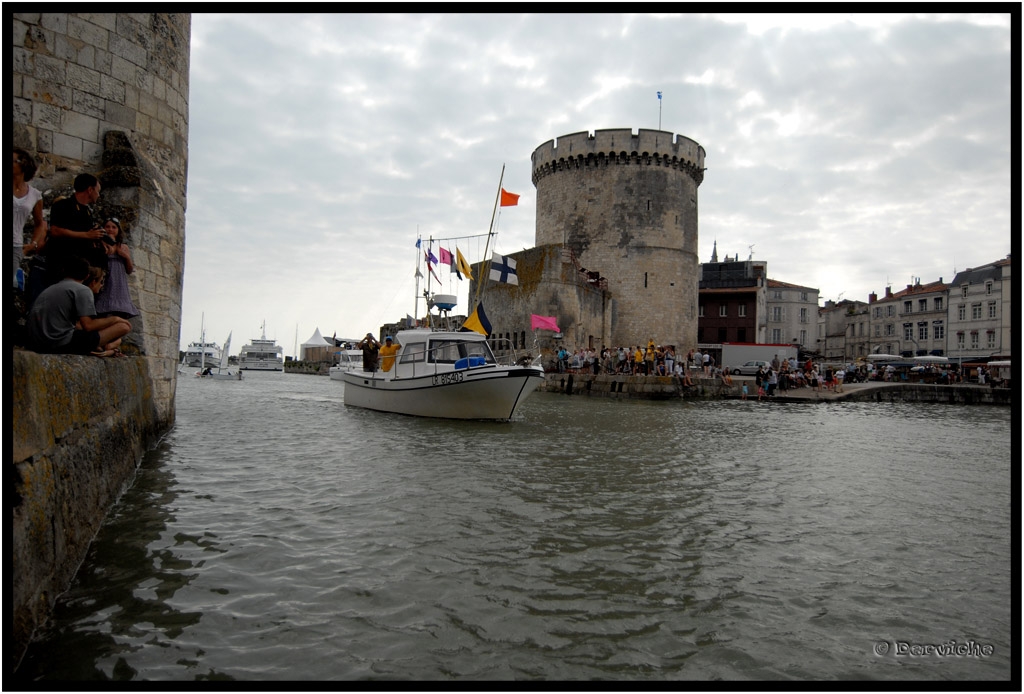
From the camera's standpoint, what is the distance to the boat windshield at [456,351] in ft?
48.1

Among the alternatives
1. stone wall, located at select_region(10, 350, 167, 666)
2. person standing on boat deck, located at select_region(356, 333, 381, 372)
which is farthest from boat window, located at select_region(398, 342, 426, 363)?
stone wall, located at select_region(10, 350, 167, 666)

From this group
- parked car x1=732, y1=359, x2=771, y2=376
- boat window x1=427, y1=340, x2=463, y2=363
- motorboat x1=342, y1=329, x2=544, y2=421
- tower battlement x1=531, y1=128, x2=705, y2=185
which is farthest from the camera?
parked car x1=732, y1=359, x2=771, y2=376

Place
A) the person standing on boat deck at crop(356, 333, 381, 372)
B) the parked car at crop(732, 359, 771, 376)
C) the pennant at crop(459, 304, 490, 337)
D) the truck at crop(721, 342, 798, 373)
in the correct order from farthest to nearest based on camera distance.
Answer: the truck at crop(721, 342, 798, 373) < the parked car at crop(732, 359, 771, 376) < the person standing on boat deck at crop(356, 333, 381, 372) < the pennant at crop(459, 304, 490, 337)

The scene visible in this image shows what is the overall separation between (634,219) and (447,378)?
79.1ft

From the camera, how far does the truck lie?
39.1 metres

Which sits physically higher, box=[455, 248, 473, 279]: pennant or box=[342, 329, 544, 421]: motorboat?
box=[455, 248, 473, 279]: pennant

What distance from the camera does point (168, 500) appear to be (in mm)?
5770

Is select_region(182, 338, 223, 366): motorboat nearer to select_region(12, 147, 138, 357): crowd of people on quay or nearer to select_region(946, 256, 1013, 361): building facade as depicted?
select_region(12, 147, 138, 357): crowd of people on quay

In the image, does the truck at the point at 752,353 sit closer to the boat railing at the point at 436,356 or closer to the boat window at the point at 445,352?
the boat railing at the point at 436,356

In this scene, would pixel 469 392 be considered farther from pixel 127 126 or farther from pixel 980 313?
pixel 980 313

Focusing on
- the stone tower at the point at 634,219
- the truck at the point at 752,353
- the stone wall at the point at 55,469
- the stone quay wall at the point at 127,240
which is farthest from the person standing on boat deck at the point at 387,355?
the truck at the point at 752,353

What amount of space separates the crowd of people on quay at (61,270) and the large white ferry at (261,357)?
5815cm

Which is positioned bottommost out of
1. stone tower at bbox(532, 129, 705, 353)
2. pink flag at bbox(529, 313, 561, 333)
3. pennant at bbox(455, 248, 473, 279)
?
pink flag at bbox(529, 313, 561, 333)

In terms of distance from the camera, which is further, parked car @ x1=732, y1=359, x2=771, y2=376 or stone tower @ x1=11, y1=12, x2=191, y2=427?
parked car @ x1=732, y1=359, x2=771, y2=376
